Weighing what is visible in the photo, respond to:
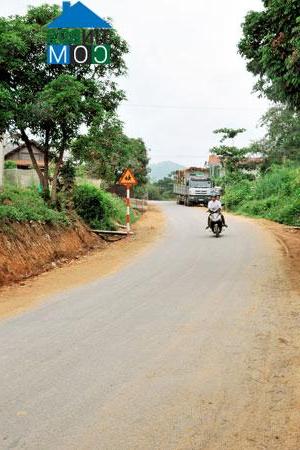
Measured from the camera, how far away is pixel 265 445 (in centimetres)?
392

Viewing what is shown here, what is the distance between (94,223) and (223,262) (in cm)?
915

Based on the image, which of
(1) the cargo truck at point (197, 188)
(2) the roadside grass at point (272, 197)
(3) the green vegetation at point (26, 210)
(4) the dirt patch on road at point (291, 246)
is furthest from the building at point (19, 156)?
(3) the green vegetation at point (26, 210)

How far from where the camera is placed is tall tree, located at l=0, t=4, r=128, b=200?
15305 mm

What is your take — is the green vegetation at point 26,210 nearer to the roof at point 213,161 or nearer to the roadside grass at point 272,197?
the roadside grass at point 272,197

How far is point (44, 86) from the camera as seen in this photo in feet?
54.1

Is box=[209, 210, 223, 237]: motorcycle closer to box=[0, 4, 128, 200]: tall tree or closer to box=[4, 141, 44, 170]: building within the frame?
box=[0, 4, 128, 200]: tall tree

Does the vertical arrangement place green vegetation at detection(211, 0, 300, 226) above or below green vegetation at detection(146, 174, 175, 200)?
above

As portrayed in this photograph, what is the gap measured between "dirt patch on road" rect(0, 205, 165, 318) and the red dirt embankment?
0.37m

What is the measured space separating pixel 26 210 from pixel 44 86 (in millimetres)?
4338

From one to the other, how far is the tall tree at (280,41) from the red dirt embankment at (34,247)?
772 centimetres

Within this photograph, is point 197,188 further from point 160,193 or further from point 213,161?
point 160,193

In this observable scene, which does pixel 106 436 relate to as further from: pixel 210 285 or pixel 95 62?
pixel 95 62

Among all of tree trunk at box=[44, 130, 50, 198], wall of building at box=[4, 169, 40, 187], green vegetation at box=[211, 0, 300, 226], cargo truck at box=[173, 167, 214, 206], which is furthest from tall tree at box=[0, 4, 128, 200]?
cargo truck at box=[173, 167, 214, 206]

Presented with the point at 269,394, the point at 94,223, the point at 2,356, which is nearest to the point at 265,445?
the point at 269,394
